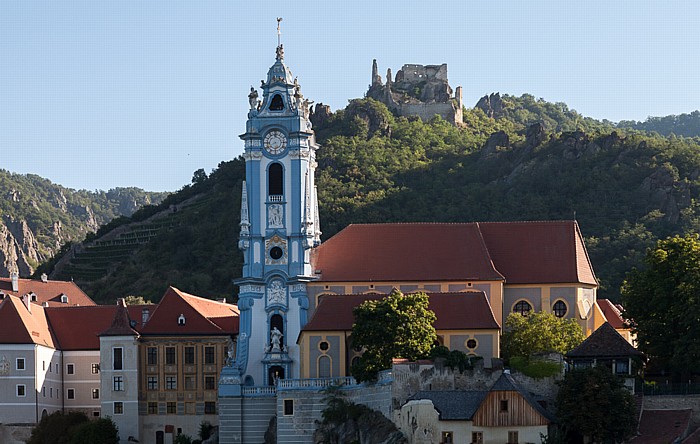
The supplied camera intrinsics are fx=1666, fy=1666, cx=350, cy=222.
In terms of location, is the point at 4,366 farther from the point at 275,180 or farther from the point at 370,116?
the point at 370,116

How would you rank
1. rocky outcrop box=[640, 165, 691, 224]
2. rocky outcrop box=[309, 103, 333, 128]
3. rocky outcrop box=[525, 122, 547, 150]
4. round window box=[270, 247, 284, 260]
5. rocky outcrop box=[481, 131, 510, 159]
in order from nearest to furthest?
1. round window box=[270, 247, 284, 260]
2. rocky outcrop box=[640, 165, 691, 224]
3. rocky outcrop box=[525, 122, 547, 150]
4. rocky outcrop box=[481, 131, 510, 159]
5. rocky outcrop box=[309, 103, 333, 128]

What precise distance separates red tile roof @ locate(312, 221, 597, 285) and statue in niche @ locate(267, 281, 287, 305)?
7.54 ft

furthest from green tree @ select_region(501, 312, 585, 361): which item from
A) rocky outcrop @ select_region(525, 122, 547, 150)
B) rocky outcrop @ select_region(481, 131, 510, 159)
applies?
rocky outcrop @ select_region(481, 131, 510, 159)

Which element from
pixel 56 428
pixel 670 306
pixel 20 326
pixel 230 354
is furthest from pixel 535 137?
pixel 670 306

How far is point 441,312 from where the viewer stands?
84688mm

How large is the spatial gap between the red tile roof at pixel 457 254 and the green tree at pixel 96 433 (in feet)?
48.3

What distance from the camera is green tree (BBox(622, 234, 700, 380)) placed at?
79.9 metres

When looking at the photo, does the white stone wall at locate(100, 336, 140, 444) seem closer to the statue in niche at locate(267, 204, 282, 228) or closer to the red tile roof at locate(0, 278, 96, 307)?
the statue in niche at locate(267, 204, 282, 228)

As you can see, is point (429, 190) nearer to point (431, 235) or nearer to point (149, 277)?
point (149, 277)

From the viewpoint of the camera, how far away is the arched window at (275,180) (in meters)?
92.3

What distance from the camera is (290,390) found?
8600 centimetres

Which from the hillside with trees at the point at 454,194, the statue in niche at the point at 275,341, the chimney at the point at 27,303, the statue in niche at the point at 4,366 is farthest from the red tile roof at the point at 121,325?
the hillside with trees at the point at 454,194

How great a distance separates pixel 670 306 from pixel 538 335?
6.87m

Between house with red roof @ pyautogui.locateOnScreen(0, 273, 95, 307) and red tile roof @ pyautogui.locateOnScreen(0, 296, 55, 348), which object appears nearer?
red tile roof @ pyautogui.locateOnScreen(0, 296, 55, 348)
